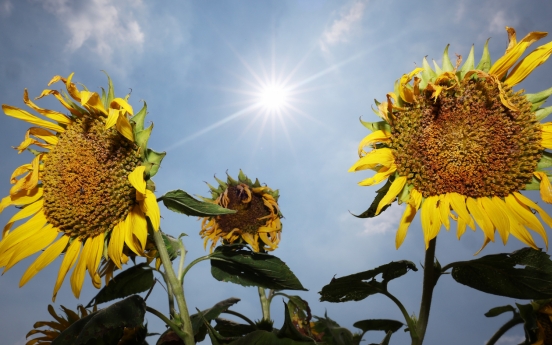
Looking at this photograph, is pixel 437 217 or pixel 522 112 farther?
pixel 522 112

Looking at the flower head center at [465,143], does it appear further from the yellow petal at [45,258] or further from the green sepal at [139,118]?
the yellow petal at [45,258]

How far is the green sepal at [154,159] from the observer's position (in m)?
2.67

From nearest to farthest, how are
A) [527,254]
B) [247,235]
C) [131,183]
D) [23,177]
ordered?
[131,183], [527,254], [23,177], [247,235]

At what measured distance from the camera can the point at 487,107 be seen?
2.78 meters

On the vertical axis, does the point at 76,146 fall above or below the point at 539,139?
above

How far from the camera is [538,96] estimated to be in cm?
284

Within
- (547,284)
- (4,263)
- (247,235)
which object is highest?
(247,235)

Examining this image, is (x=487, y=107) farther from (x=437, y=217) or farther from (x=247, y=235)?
Answer: (x=247, y=235)

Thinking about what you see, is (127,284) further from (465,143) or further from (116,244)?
(465,143)

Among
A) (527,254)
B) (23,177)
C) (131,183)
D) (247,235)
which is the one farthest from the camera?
(247,235)

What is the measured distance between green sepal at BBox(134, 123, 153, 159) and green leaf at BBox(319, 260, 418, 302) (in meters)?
1.51

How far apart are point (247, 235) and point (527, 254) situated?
3.22 meters

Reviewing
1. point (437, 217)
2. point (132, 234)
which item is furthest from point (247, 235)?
point (437, 217)

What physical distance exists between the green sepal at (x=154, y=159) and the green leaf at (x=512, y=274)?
6.57 ft
